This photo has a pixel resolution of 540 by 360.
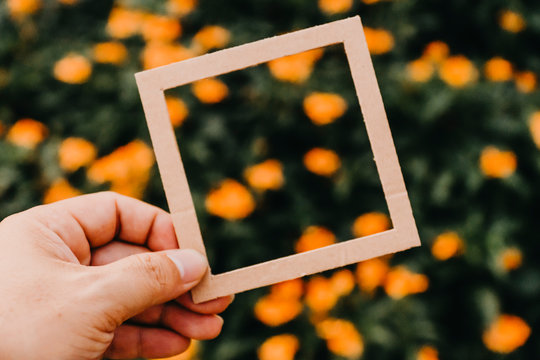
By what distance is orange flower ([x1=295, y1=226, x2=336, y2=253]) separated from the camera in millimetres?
1523

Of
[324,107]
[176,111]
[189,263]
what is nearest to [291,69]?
[324,107]

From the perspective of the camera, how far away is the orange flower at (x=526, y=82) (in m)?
1.74

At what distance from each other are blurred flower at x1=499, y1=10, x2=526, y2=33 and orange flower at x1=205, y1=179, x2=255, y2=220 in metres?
1.09

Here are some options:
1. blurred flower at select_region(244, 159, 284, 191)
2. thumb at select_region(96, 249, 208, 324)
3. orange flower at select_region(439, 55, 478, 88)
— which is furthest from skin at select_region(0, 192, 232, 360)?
orange flower at select_region(439, 55, 478, 88)

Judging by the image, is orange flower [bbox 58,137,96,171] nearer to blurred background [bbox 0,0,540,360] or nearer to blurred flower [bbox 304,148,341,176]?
blurred background [bbox 0,0,540,360]

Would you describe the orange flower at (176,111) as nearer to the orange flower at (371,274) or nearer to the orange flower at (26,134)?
the orange flower at (26,134)

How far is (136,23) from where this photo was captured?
5.90 feet

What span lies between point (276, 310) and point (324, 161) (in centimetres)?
47

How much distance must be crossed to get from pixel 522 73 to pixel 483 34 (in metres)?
0.21

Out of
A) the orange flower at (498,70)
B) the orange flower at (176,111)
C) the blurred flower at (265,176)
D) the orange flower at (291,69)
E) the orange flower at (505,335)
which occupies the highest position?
the orange flower at (291,69)

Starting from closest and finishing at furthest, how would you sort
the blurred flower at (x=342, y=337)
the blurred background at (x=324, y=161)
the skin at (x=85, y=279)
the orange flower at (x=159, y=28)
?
the skin at (x=85, y=279) < the blurred flower at (x=342, y=337) < the blurred background at (x=324, y=161) < the orange flower at (x=159, y=28)

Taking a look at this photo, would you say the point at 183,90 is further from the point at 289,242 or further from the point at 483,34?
the point at 483,34

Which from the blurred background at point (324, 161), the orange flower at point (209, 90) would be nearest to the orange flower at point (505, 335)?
the blurred background at point (324, 161)

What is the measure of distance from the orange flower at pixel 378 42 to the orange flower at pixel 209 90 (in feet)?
1.72
